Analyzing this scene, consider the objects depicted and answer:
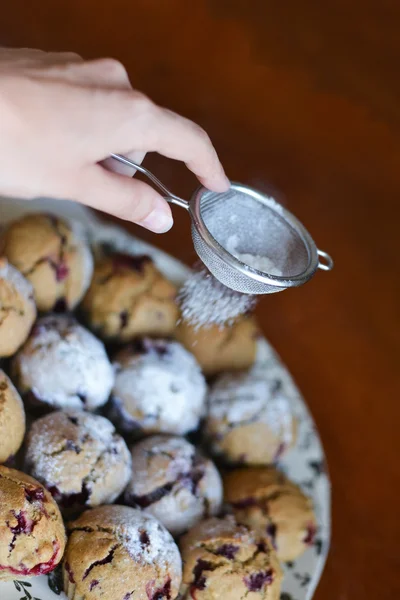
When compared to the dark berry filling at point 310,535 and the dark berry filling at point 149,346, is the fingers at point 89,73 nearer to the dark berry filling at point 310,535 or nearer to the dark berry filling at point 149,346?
the dark berry filling at point 149,346

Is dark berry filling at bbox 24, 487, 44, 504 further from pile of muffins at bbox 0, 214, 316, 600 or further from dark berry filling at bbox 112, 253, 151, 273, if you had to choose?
dark berry filling at bbox 112, 253, 151, 273

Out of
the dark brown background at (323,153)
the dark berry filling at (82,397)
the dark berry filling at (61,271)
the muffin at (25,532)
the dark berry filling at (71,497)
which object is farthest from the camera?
the dark brown background at (323,153)

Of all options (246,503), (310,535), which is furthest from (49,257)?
(310,535)

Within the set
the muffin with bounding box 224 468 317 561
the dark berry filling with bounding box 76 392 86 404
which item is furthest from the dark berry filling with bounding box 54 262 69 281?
the muffin with bounding box 224 468 317 561

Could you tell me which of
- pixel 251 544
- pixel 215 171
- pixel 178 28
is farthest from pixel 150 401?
pixel 178 28

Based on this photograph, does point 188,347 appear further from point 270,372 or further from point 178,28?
point 178,28

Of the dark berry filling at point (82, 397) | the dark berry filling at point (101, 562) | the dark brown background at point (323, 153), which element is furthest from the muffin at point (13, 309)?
the dark brown background at point (323, 153)

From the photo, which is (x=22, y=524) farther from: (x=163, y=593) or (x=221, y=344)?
(x=221, y=344)
